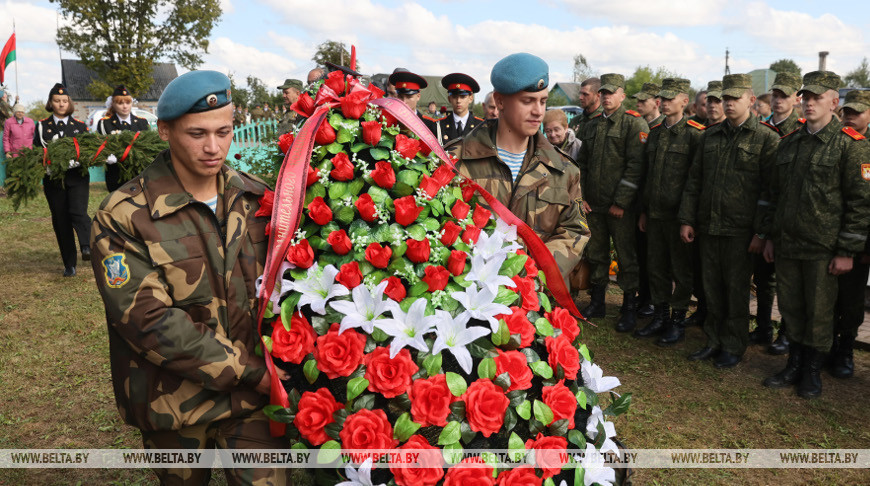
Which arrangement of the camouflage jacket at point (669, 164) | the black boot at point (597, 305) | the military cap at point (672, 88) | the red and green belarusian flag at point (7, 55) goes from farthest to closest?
1. the red and green belarusian flag at point (7, 55)
2. the black boot at point (597, 305)
3. the military cap at point (672, 88)
4. the camouflage jacket at point (669, 164)

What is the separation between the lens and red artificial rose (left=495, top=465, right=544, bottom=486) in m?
2.02

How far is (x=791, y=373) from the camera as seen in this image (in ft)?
17.5

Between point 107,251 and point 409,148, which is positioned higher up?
point 409,148

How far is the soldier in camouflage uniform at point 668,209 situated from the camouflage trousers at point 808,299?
48.1 inches

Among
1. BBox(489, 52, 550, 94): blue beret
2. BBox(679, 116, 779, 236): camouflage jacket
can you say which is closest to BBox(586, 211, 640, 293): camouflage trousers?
BBox(679, 116, 779, 236): camouflage jacket

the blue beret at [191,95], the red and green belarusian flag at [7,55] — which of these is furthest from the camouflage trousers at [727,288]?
the red and green belarusian flag at [7,55]

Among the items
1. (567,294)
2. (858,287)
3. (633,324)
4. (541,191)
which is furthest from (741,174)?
(567,294)

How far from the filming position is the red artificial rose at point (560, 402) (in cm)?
217

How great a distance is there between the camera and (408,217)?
7.88 feet

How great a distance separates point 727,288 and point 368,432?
4.76 m

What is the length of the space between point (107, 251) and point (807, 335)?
5156mm

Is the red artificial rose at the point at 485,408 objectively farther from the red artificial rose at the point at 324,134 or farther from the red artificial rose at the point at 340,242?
the red artificial rose at the point at 324,134

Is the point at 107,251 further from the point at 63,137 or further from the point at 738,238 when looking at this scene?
the point at 63,137

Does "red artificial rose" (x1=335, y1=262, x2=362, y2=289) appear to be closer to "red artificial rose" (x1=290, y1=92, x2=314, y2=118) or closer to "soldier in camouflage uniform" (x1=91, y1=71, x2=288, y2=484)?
"soldier in camouflage uniform" (x1=91, y1=71, x2=288, y2=484)
